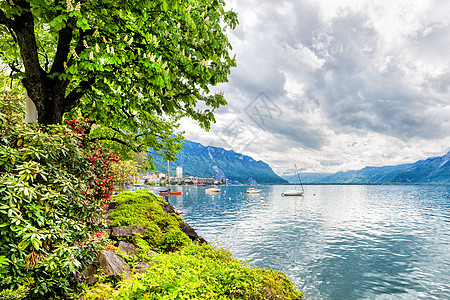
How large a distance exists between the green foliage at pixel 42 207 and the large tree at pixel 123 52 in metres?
2.12

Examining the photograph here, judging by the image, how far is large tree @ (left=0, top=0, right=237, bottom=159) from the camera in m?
6.43

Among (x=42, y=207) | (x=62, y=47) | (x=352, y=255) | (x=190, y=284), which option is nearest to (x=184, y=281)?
(x=190, y=284)

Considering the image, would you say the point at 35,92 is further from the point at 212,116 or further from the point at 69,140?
the point at 212,116

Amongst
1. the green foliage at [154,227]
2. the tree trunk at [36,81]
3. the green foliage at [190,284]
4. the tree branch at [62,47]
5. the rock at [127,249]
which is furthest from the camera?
the green foliage at [154,227]

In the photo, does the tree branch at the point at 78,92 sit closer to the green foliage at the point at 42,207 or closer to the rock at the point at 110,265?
the green foliage at the point at 42,207

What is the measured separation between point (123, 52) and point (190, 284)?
6736mm

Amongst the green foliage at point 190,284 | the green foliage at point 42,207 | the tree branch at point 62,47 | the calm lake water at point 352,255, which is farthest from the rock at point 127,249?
the calm lake water at point 352,255

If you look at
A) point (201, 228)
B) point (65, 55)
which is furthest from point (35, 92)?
point (201, 228)

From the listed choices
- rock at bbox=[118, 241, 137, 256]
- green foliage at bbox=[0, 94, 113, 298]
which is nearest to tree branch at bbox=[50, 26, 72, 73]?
green foliage at bbox=[0, 94, 113, 298]

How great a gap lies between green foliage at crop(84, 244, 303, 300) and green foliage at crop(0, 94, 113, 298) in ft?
3.32

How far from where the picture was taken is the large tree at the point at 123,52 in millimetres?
6426

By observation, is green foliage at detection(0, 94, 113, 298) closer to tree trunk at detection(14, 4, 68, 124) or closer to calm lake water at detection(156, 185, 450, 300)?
tree trunk at detection(14, 4, 68, 124)

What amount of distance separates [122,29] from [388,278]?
2114 centimetres

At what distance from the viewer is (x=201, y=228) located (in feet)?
106
